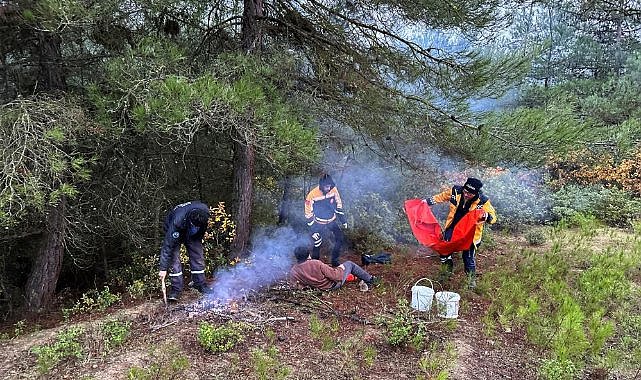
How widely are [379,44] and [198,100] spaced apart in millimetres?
2917

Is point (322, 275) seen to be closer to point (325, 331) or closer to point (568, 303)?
point (325, 331)

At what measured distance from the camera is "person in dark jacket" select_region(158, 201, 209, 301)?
6066 millimetres

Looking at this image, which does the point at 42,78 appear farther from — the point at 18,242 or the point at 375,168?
the point at 375,168

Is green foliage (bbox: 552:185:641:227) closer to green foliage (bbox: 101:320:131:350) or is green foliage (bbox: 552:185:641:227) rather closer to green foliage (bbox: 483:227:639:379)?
green foliage (bbox: 483:227:639:379)

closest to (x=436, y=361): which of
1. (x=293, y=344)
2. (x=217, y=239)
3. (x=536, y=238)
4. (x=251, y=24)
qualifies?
(x=293, y=344)

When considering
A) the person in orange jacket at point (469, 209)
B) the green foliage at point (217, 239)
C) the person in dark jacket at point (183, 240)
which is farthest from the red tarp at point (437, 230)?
the person in dark jacket at point (183, 240)

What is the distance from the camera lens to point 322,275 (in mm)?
6691

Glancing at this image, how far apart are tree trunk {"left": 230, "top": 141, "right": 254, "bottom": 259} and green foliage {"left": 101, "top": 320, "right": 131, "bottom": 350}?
2.38m

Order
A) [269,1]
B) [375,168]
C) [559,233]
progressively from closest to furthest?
[269,1] → [375,168] → [559,233]

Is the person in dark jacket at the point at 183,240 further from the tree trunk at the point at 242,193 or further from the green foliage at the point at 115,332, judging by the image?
the tree trunk at the point at 242,193

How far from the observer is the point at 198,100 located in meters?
4.82

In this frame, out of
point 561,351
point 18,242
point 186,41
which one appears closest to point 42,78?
point 186,41

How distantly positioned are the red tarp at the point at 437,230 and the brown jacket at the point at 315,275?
1.46 metres

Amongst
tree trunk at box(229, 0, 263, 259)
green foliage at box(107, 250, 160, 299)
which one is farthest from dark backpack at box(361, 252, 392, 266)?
green foliage at box(107, 250, 160, 299)
